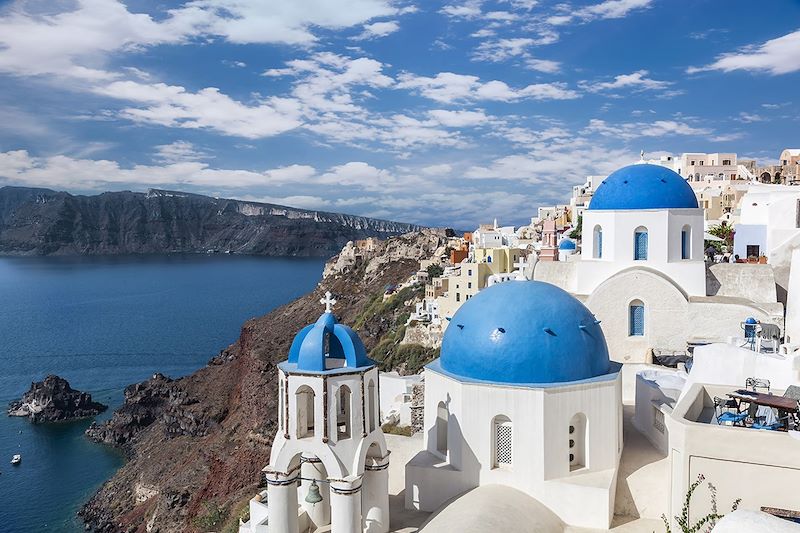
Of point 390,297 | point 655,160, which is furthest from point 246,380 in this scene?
point 655,160

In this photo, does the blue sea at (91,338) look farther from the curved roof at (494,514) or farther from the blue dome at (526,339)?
the blue dome at (526,339)

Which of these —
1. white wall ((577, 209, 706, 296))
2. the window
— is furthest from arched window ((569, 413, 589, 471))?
white wall ((577, 209, 706, 296))

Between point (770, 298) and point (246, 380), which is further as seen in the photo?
point (246, 380)

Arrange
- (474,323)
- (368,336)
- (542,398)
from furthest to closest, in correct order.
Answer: (368,336) → (474,323) → (542,398)

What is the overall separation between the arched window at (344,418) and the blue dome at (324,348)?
17.1 inches

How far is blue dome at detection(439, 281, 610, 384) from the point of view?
10.4m

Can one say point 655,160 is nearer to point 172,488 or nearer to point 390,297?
point 390,297

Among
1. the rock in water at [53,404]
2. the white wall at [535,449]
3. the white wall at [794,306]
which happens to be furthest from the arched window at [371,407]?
the rock in water at [53,404]

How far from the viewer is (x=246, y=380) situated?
130 feet

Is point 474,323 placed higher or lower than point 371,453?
higher

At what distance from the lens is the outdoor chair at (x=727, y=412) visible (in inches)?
359

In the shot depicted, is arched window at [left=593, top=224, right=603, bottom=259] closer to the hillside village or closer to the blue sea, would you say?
the hillside village

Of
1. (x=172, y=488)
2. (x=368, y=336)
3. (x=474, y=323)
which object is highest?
(x=474, y=323)

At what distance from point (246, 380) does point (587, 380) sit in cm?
3226
